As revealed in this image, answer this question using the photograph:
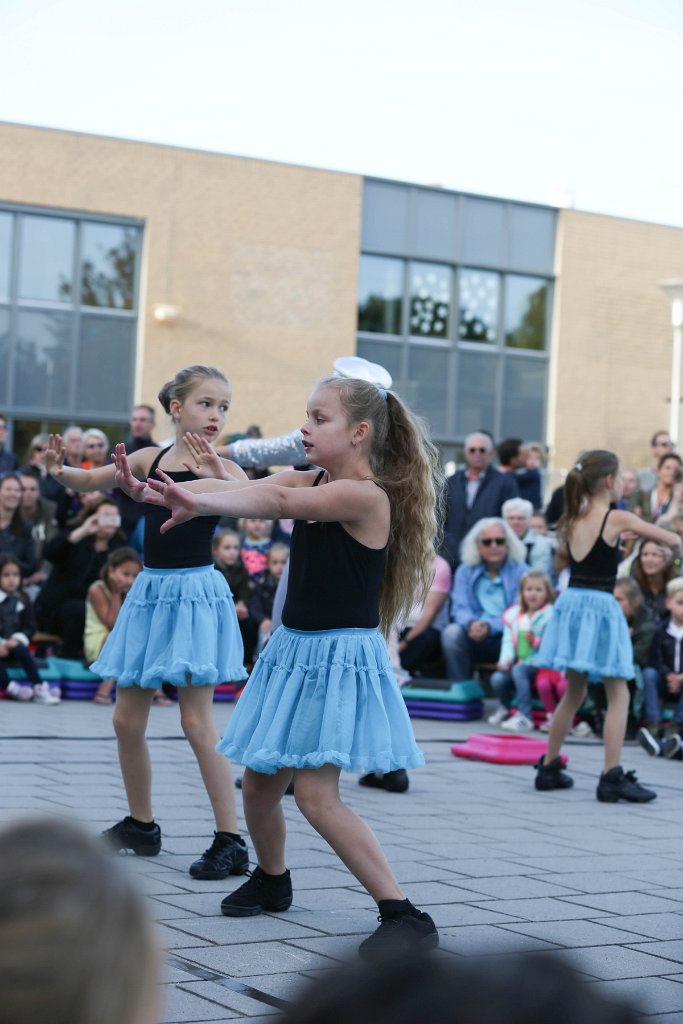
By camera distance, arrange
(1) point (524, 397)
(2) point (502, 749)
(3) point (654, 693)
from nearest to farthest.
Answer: (2) point (502, 749) → (3) point (654, 693) → (1) point (524, 397)

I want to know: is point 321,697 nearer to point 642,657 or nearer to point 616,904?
Answer: point 616,904

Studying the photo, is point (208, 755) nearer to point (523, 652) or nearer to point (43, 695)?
point (43, 695)

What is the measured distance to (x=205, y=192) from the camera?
2352 centimetres

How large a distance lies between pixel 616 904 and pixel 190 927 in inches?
63.5

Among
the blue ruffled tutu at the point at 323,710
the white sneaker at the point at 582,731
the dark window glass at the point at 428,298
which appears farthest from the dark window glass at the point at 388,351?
the blue ruffled tutu at the point at 323,710

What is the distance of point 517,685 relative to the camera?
1153cm

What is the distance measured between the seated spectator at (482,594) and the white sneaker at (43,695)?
3.33 meters

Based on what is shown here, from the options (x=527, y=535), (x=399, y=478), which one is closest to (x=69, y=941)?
(x=399, y=478)

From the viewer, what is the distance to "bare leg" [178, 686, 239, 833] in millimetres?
5273

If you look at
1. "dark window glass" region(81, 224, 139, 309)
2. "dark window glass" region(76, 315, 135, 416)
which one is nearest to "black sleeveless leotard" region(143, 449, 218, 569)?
"dark window glass" region(76, 315, 135, 416)

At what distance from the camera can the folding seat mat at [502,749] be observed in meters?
9.05

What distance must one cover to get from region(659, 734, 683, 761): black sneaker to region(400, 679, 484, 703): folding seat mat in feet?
6.88

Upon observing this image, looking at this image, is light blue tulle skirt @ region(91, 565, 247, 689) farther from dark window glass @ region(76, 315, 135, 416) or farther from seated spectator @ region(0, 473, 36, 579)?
dark window glass @ region(76, 315, 135, 416)

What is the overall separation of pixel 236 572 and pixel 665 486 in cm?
390
